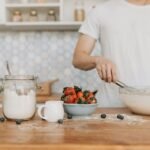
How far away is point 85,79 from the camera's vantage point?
2.79m

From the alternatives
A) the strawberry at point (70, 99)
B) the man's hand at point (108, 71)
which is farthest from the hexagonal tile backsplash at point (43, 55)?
the strawberry at point (70, 99)

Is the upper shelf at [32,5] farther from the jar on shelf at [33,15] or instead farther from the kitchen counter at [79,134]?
the kitchen counter at [79,134]

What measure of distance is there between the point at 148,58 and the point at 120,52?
0.14 meters

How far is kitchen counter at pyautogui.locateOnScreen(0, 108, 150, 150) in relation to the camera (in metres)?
0.75

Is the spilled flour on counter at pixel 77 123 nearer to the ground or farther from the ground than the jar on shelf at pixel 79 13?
nearer to the ground

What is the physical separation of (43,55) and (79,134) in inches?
79.5

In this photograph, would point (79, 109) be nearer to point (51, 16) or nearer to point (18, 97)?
point (18, 97)

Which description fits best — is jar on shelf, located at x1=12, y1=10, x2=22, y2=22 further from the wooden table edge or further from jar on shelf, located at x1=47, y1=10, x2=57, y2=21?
the wooden table edge

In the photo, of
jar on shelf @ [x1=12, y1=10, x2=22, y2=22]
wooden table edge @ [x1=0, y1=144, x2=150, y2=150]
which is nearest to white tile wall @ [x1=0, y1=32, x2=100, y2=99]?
jar on shelf @ [x1=12, y1=10, x2=22, y2=22]

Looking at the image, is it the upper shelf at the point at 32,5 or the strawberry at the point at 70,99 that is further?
the upper shelf at the point at 32,5

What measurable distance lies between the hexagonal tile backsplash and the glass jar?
173 centimetres

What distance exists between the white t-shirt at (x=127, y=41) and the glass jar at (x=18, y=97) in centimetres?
65

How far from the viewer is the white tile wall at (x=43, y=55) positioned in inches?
110

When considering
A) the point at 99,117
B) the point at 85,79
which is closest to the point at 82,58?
the point at 99,117
